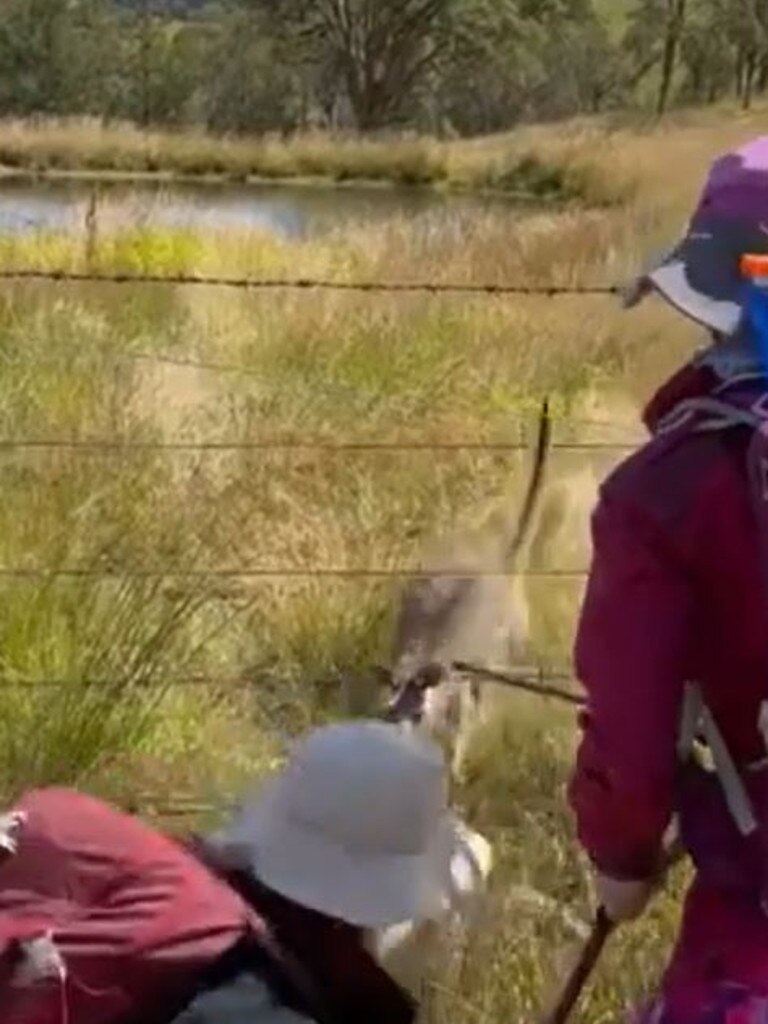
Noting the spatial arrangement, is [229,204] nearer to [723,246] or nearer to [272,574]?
[272,574]

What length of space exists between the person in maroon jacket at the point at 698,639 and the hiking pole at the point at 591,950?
10 centimetres

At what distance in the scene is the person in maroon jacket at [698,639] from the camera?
2154 mm

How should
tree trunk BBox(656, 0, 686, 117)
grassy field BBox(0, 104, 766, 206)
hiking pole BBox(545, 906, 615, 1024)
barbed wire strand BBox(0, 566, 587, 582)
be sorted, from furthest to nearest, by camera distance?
tree trunk BBox(656, 0, 686, 117) < grassy field BBox(0, 104, 766, 206) < barbed wire strand BBox(0, 566, 587, 582) < hiking pole BBox(545, 906, 615, 1024)

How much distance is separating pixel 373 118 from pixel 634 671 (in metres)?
49.6

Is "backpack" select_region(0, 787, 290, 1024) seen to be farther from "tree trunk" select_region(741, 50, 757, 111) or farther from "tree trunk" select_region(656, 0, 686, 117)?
"tree trunk" select_region(741, 50, 757, 111)

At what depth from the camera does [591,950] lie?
2656mm

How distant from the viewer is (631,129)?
1292 inches

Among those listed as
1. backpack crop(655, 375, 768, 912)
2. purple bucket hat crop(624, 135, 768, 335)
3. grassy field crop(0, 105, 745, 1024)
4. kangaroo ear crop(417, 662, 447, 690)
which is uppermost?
purple bucket hat crop(624, 135, 768, 335)

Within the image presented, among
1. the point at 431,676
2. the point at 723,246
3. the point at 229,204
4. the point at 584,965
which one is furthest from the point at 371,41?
the point at 723,246

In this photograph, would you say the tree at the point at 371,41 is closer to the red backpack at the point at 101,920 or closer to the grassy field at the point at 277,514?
the grassy field at the point at 277,514

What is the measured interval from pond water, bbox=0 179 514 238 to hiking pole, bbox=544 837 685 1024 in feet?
29.8

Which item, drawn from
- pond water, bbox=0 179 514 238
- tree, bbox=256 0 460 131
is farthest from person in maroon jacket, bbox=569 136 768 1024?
tree, bbox=256 0 460 131

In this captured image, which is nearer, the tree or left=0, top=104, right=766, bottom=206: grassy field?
left=0, top=104, right=766, bottom=206: grassy field

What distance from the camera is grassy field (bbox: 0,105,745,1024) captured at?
396 centimetres
